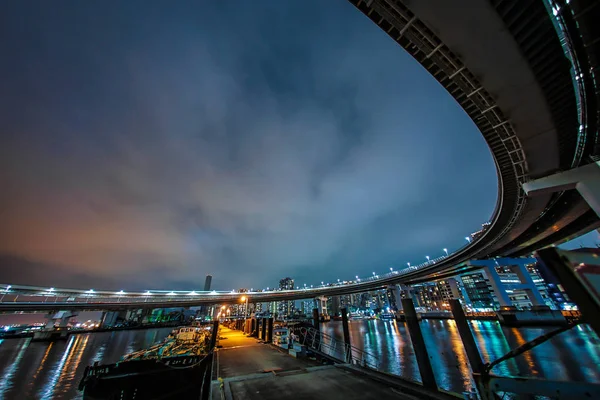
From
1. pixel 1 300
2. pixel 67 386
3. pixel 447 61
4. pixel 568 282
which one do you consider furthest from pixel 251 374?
pixel 1 300

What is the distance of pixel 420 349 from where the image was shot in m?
11.6

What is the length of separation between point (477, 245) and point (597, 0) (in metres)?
47.3

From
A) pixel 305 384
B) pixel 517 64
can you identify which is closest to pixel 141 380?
pixel 305 384

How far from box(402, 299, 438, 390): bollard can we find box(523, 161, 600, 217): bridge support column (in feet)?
53.9

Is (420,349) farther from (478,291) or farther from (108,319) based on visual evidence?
(108,319)

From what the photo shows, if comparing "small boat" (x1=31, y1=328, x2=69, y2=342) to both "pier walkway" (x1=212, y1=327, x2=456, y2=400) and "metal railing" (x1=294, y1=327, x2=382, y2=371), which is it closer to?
"metal railing" (x1=294, y1=327, x2=382, y2=371)

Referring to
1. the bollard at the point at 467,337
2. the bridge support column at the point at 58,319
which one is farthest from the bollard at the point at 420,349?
the bridge support column at the point at 58,319

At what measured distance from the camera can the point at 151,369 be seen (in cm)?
1527

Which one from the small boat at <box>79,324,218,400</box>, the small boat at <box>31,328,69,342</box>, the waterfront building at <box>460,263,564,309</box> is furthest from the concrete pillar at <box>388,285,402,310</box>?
the small boat at <box>31,328,69,342</box>

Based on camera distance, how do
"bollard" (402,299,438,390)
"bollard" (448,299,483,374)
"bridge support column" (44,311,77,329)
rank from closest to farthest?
1. "bollard" (402,299,438,390)
2. "bollard" (448,299,483,374)
3. "bridge support column" (44,311,77,329)

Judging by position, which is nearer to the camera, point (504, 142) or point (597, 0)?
point (597, 0)

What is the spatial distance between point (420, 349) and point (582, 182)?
18725mm

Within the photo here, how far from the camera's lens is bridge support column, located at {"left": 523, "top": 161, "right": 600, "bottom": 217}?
670 inches

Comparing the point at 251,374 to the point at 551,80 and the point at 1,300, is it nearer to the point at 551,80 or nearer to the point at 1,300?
the point at 551,80
